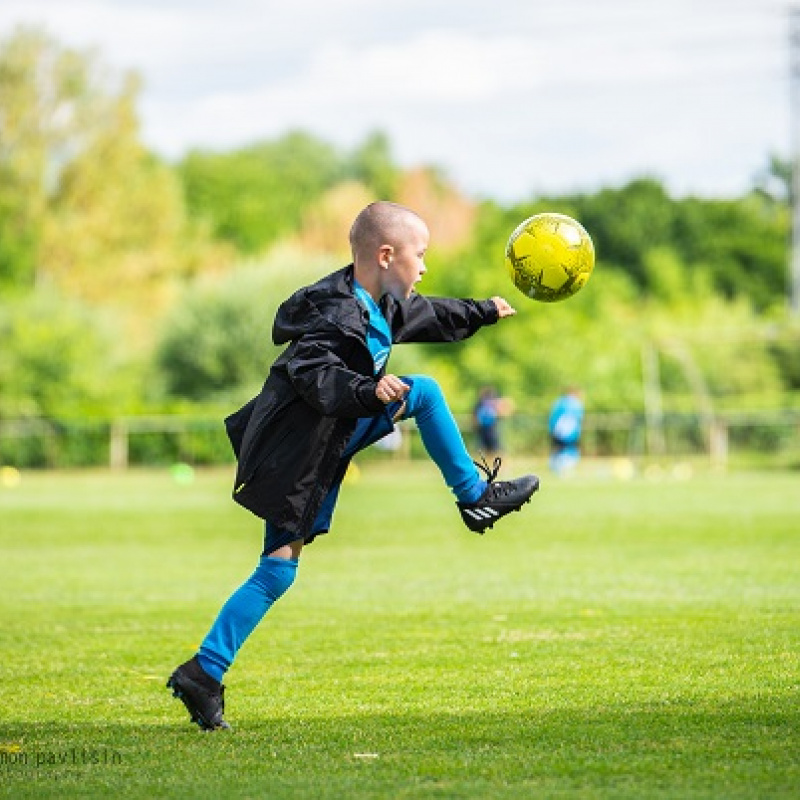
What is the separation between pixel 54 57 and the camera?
65.4 metres

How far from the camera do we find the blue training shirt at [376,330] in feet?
24.1

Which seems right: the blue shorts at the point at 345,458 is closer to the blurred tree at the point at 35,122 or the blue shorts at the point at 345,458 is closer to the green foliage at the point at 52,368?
the green foliage at the point at 52,368

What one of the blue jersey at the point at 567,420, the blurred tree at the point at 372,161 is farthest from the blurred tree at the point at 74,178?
the blurred tree at the point at 372,161

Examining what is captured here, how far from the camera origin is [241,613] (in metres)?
7.38

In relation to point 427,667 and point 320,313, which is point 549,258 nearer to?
point 320,313

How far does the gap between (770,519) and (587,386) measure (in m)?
29.6

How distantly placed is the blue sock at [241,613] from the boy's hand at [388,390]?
88 cm

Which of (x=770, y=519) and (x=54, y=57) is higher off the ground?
(x=54, y=57)

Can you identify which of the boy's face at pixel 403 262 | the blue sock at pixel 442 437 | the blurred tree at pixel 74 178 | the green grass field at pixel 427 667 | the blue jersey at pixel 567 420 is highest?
the blurred tree at pixel 74 178

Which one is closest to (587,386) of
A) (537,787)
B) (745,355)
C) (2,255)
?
(745,355)

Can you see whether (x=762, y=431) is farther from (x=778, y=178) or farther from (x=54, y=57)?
(x=778, y=178)

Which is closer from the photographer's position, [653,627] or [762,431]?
[653,627]

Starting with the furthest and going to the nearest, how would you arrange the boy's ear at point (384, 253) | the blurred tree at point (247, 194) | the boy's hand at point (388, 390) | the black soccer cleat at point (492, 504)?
the blurred tree at point (247, 194)
the black soccer cleat at point (492, 504)
the boy's ear at point (384, 253)
the boy's hand at point (388, 390)

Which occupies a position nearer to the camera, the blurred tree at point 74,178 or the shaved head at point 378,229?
the shaved head at point 378,229
